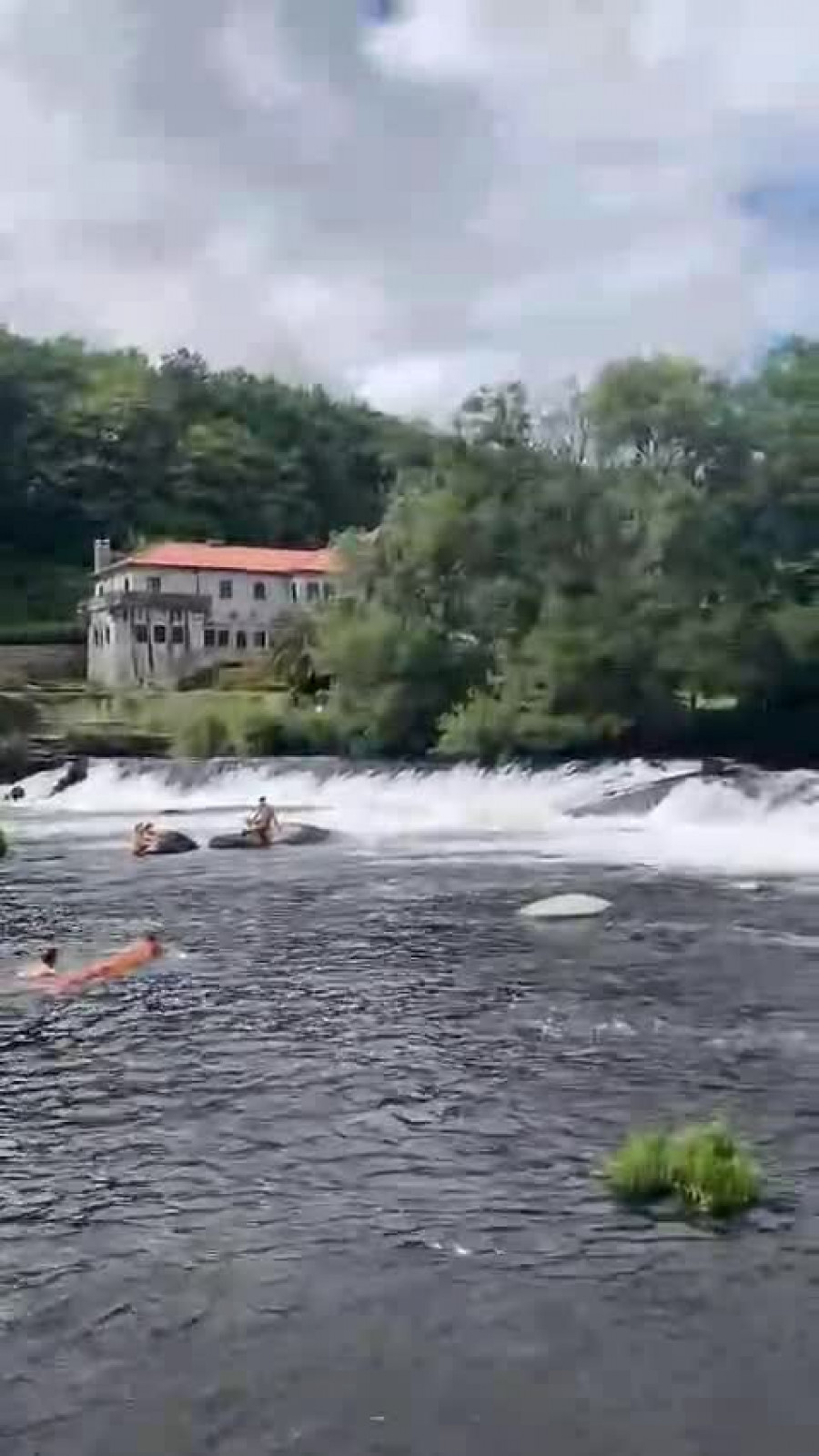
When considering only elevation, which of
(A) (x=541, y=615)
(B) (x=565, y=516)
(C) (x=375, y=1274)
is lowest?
(C) (x=375, y=1274)

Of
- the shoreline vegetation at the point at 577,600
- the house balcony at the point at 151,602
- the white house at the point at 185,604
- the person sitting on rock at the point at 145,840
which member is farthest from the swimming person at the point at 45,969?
the house balcony at the point at 151,602

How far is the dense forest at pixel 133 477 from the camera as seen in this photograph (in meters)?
117

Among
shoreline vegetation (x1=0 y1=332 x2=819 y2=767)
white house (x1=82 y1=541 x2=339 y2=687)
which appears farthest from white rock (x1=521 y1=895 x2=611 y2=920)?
white house (x1=82 y1=541 x2=339 y2=687)

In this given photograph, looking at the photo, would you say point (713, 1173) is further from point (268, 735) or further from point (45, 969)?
point (268, 735)

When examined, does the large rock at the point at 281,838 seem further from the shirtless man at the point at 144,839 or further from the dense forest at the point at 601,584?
the dense forest at the point at 601,584

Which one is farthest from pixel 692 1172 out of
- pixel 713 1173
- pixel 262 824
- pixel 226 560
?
pixel 226 560

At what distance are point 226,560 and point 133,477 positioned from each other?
870 inches

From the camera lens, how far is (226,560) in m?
101

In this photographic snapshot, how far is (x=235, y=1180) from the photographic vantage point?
13781mm

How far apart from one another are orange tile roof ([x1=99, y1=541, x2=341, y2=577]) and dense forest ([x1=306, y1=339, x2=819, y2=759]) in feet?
122

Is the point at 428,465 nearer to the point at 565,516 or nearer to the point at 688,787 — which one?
the point at 565,516

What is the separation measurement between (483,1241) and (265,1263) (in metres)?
1.66

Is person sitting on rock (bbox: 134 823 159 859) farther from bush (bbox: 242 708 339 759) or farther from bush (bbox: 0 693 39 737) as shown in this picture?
bush (bbox: 0 693 39 737)

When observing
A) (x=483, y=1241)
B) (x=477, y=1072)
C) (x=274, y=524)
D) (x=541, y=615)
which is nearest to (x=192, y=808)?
(x=541, y=615)
